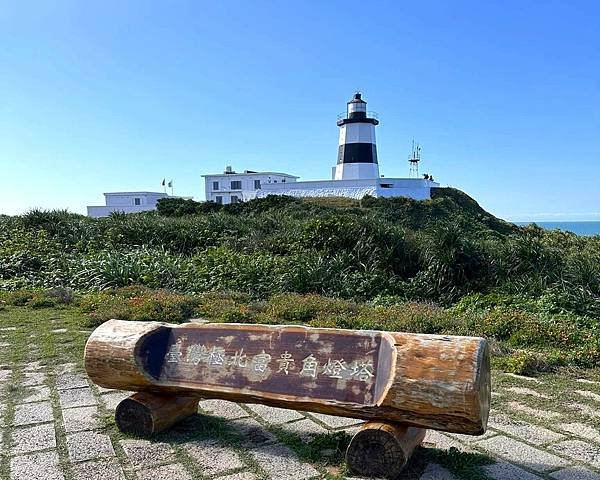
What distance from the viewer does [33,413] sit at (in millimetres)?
3803

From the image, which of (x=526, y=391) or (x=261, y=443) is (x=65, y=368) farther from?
(x=526, y=391)

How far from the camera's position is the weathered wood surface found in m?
2.68

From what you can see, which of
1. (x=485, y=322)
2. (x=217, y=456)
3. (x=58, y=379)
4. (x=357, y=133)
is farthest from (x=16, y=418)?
(x=357, y=133)

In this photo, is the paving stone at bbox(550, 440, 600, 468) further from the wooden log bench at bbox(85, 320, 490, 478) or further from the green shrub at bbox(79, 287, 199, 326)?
the green shrub at bbox(79, 287, 199, 326)

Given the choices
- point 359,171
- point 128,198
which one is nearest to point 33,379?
point 359,171

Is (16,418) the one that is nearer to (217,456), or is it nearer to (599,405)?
(217,456)

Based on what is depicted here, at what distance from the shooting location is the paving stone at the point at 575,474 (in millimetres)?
2766

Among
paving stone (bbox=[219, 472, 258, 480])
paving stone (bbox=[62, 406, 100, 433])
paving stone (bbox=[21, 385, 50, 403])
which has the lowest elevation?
paving stone (bbox=[219, 472, 258, 480])

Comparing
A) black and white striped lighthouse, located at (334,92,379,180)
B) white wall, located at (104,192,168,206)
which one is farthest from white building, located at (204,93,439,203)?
white wall, located at (104,192,168,206)

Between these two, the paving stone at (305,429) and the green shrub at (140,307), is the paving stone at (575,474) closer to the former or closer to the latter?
the paving stone at (305,429)

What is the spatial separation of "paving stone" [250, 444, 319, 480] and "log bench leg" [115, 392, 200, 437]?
2.06 feet

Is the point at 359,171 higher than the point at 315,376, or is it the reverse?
the point at 359,171

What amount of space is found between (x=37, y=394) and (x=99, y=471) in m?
1.56

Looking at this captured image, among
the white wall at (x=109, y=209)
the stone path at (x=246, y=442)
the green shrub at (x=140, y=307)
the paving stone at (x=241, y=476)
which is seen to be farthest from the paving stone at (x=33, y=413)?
the white wall at (x=109, y=209)
